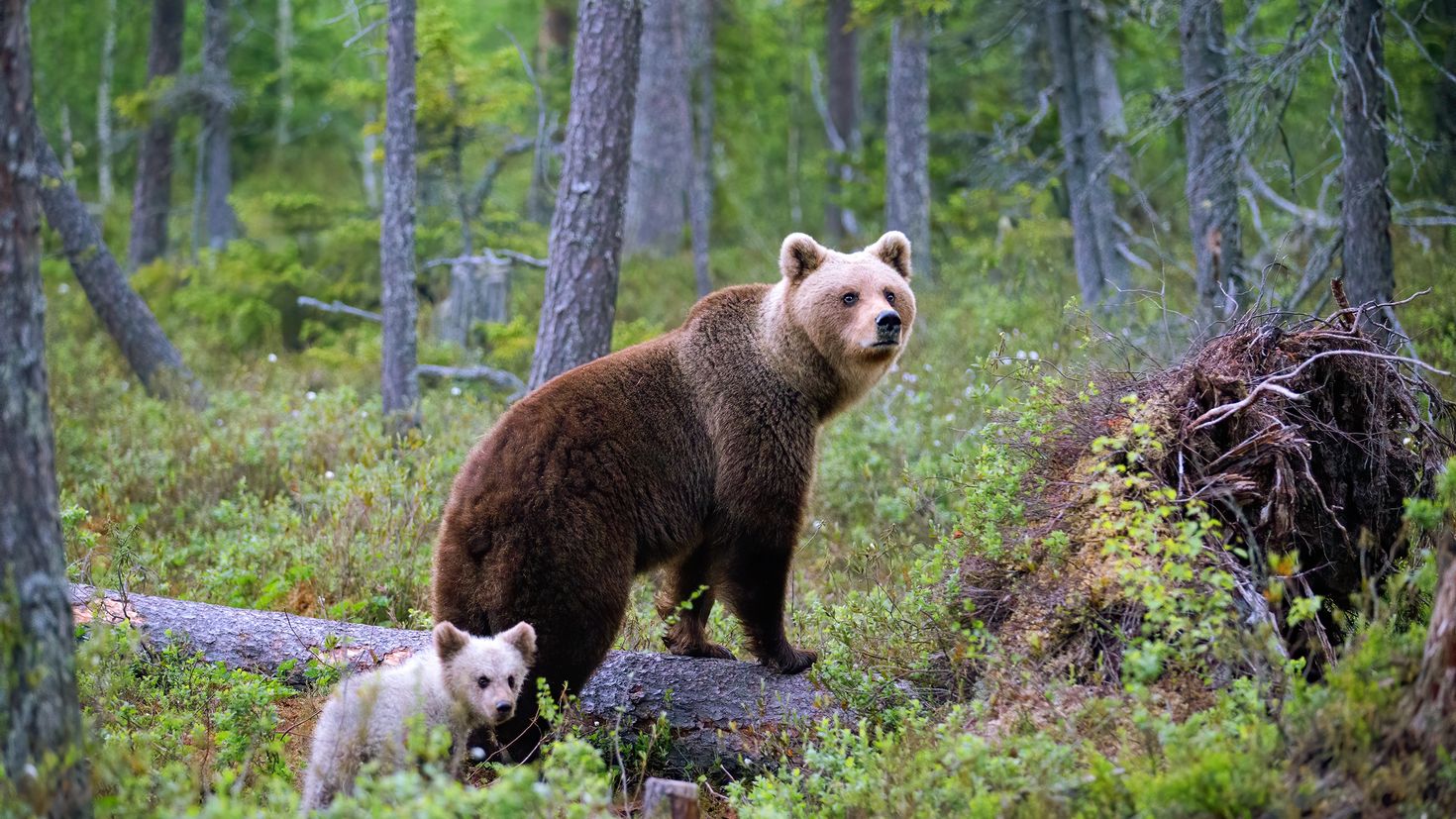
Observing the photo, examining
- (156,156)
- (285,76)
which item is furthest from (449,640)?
(285,76)

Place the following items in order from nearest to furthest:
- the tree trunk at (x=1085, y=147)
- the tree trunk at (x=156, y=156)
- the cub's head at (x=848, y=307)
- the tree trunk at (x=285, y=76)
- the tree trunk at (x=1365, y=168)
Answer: the cub's head at (x=848, y=307) < the tree trunk at (x=1365, y=168) < the tree trunk at (x=1085, y=147) < the tree trunk at (x=156, y=156) < the tree trunk at (x=285, y=76)

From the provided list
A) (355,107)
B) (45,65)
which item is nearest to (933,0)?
(355,107)

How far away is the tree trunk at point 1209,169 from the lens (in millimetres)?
10297

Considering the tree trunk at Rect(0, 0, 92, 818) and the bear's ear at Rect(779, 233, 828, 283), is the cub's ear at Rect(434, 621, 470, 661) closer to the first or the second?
the tree trunk at Rect(0, 0, 92, 818)

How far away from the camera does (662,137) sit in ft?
60.4

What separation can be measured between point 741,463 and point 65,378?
9798mm

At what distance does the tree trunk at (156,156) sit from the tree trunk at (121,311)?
23.5 ft

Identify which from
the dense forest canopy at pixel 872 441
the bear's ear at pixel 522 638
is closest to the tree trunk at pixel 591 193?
the dense forest canopy at pixel 872 441

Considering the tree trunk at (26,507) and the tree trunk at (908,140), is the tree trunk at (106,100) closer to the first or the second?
the tree trunk at (908,140)

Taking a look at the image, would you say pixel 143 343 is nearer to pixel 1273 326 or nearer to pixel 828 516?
pixel 828 516

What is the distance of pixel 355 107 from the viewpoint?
28.1 metres

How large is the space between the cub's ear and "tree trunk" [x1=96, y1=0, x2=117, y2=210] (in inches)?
943

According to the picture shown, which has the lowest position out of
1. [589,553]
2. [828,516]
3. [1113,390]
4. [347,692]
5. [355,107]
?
[828,516]

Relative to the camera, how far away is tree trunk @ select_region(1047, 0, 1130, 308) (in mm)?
13789
